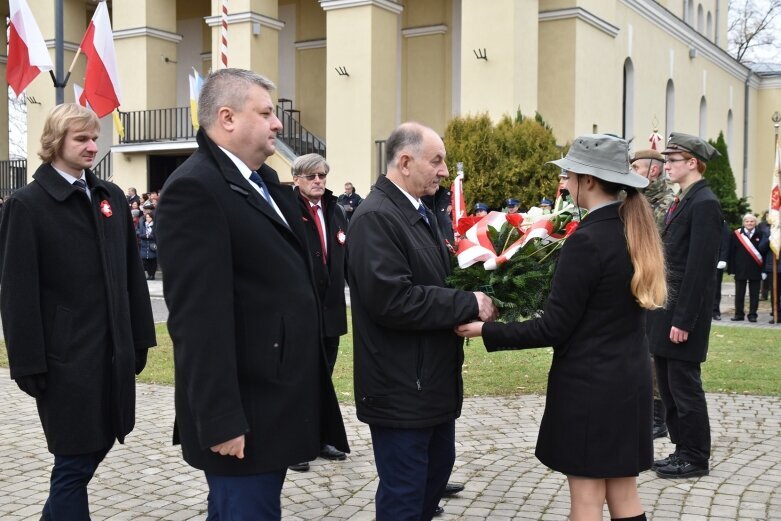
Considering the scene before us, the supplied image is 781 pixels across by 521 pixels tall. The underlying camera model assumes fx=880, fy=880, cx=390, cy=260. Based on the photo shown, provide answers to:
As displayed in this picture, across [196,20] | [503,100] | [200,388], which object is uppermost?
[196,20]

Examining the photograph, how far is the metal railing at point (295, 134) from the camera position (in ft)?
79.5

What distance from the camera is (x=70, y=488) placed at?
398cm

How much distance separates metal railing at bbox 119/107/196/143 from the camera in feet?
83.6

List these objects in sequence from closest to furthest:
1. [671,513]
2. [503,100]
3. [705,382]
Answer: [671,513] → [705,382] → [503,100]

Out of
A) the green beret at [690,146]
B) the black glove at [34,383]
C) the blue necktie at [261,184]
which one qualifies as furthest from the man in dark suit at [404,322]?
the green beret at [690,146]

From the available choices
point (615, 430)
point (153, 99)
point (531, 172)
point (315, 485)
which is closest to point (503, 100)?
point (531, 172)

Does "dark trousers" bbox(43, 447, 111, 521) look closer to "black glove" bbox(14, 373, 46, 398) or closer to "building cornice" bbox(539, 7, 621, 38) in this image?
"black glove" bbox(14, 373, 46, 398)

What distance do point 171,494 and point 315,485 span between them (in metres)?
0.89

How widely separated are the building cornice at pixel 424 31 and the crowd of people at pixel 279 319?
21.5 meters

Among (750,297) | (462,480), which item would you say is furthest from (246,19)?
(462,480)

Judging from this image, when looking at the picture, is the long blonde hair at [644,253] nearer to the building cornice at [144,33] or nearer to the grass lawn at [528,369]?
the grass lawn at [528,369]

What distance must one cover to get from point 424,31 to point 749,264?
41.3 feet

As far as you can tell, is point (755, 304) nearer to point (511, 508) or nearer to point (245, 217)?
point (511, 508)

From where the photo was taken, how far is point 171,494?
5.44m
